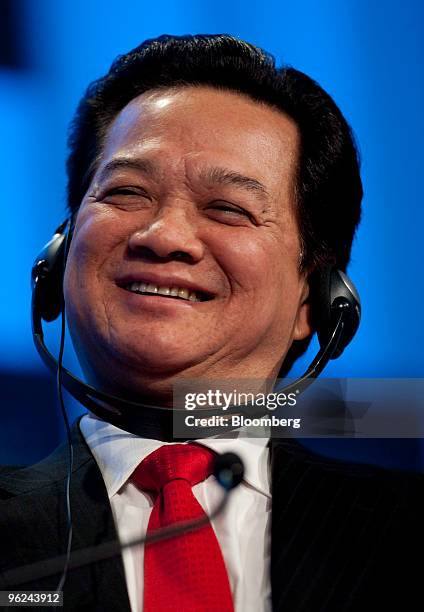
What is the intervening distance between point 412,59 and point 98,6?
1.69ft

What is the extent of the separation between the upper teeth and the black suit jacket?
0.21 m

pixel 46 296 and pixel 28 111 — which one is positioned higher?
pixel 28 111

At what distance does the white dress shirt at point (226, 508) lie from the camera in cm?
85

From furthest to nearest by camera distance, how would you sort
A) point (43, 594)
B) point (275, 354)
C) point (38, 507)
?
point (275, 354), point (38, 507), point (43, 594)

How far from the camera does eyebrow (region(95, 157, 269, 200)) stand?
0.99 meters

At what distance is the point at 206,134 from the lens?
3.34 ft

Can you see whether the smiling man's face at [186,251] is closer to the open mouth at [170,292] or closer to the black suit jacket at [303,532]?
the open mouth at [170,292]

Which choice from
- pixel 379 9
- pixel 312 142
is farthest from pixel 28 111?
pixel 379 9

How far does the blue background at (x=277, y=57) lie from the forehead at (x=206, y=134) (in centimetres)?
22

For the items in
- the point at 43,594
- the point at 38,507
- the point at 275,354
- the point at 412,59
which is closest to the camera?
the point at 43,594

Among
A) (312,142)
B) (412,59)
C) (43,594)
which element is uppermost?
(412,59)

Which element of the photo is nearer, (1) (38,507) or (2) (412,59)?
(1) (38,507)

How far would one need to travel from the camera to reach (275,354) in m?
1.05

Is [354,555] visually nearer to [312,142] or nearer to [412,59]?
[312,142]
